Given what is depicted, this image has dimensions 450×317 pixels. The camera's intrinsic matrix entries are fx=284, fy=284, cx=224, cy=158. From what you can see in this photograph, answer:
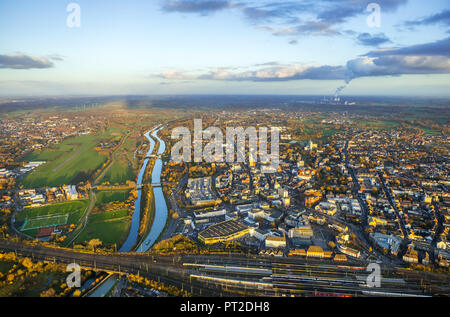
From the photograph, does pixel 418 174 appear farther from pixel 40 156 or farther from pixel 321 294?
pixel 40 156

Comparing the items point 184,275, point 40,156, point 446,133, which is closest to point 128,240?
point 184,275

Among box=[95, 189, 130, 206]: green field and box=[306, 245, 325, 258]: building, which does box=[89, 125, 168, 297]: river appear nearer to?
box=[95, 189, 130, 206]: green field

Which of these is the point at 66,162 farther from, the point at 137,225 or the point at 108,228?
the point at 137,225

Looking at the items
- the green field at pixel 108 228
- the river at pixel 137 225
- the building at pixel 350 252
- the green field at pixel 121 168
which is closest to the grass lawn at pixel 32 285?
the river at pixel 137 225

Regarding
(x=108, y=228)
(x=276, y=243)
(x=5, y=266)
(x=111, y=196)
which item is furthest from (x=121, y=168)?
(x=276, y=243)

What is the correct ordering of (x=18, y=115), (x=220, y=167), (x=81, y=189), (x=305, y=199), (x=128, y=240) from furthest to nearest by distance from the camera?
(x=18, y=115) < (x=220, y=167) < (x=81, y=189) < (x=305, y=199) < (x=128, y=240)

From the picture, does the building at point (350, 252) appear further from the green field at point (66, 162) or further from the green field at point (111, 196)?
the green field at point (66, 162)
